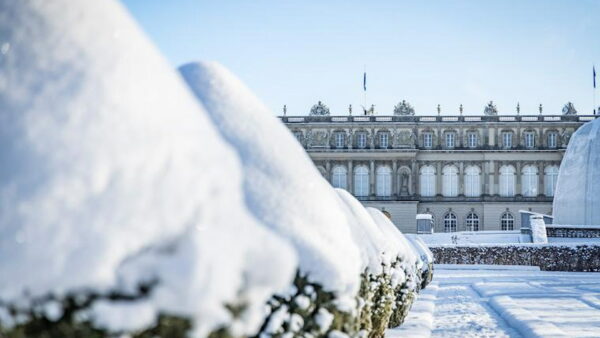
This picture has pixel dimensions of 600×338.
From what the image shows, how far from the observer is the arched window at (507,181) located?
5519 centimetres

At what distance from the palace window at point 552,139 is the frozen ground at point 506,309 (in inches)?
1580

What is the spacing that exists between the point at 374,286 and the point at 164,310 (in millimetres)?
4170

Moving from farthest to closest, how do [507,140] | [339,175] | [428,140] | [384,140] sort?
[339,175], [384,140], [428,140], [507,140]

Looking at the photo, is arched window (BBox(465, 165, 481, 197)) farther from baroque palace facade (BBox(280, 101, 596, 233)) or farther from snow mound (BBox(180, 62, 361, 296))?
snow mound (BBox(180, 62, 361, 296))

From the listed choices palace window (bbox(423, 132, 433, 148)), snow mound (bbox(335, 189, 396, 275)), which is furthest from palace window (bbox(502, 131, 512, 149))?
snow mound (bbox(335, 189, 396, 275))

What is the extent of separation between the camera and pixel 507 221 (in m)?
54.8

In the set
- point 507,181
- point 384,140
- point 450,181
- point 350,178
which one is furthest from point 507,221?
point 350,178

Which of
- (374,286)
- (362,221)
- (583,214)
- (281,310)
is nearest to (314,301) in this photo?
(281,310)

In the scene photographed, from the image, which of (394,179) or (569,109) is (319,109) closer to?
(394,179)

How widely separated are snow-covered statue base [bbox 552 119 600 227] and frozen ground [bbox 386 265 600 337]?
10.4 metres

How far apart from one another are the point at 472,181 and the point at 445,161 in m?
2.78

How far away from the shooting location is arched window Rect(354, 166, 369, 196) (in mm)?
55969

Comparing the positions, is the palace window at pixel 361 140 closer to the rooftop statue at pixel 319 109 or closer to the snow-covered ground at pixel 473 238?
the rooftop statue at pixel 319 109

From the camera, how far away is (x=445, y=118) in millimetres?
55938
